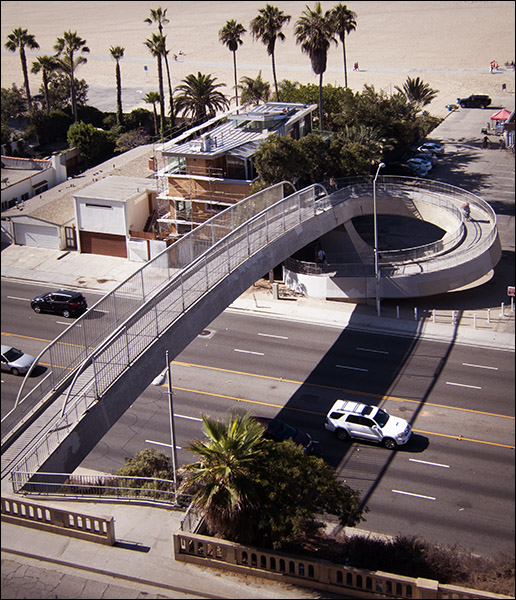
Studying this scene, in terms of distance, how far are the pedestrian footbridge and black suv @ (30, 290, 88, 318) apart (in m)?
3.56

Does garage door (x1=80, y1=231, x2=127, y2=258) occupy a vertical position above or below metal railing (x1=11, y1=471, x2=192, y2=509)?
above

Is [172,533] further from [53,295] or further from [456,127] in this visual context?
[456,127]

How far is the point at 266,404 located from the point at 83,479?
31.1 ft

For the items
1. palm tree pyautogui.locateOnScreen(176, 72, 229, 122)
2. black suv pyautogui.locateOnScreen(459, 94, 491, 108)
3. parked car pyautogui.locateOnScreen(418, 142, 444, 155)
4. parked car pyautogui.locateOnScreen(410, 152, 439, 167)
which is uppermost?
palm tree pyautogui.locateOnScreen(176, 72, 229, 122)

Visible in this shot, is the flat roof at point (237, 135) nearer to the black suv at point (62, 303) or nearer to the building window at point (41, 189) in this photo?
the black suv at point (62, 303)

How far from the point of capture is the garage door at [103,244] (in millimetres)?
47156

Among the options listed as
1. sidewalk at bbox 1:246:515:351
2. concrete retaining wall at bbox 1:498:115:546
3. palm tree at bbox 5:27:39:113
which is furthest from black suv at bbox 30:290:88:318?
palm tree at bbox 5:27:39:113

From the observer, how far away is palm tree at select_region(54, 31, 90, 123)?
60.3 metres

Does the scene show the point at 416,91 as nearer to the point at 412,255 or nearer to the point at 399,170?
the point at 399,170

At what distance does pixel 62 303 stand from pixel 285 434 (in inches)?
677

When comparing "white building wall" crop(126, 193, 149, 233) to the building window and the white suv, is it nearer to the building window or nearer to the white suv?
the building window

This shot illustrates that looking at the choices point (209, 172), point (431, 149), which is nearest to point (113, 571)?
point (209, 172)

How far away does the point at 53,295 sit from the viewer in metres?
39.2

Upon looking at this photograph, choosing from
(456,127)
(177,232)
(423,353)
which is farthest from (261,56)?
(423,353)
